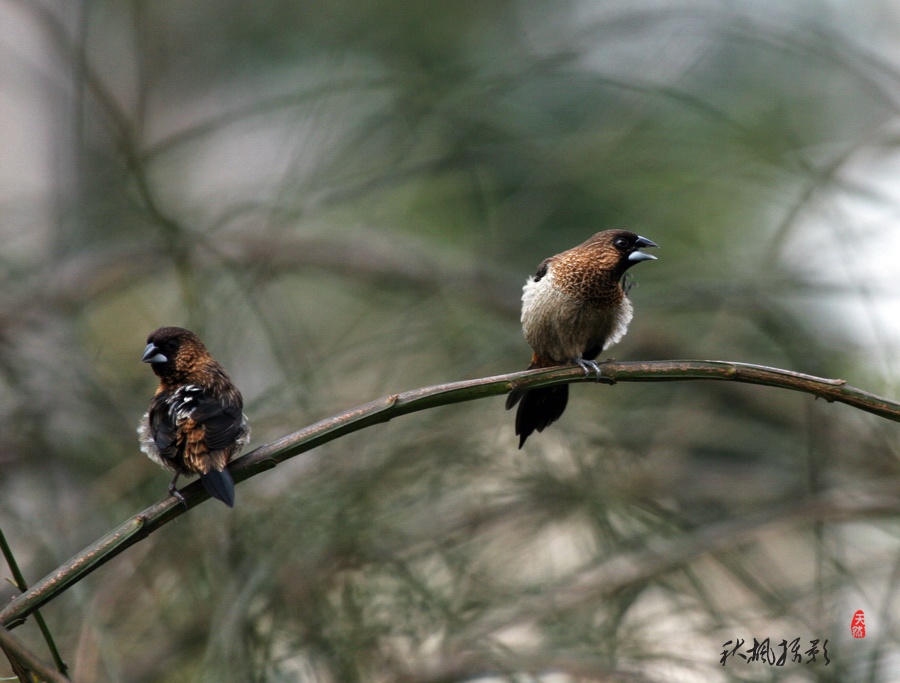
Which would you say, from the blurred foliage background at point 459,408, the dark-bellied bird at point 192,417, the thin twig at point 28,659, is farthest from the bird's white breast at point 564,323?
the thin twig at point 28,659

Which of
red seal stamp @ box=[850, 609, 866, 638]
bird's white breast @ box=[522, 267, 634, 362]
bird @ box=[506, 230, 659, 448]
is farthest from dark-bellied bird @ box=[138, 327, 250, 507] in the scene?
red seal stamp @ box=[850, 609, 866, 638]

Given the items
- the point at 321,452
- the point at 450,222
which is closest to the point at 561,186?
the point at 321,452

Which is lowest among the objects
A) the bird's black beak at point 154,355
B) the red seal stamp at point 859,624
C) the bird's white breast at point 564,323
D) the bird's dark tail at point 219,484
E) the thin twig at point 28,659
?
the red seal stamp at point 859,624

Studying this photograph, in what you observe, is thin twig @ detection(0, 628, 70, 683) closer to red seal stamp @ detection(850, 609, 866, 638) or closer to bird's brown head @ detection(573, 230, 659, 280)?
bird's brown head @ detection(573, 230, 659, 280)

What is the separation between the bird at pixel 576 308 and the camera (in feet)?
11.2

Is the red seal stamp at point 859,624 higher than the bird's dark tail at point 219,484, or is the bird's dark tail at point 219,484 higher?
the bird's dark tail at point 219,484

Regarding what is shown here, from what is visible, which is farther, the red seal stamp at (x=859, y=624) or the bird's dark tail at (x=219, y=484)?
the red seal stamp at (x=859, y=624)

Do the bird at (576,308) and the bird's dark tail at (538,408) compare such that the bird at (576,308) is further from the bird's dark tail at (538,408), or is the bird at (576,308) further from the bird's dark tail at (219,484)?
the bird's dark tail at (219,484)

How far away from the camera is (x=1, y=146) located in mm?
9578

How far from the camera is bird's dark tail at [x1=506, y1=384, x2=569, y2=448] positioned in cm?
334

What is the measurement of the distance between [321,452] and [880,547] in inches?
95.1

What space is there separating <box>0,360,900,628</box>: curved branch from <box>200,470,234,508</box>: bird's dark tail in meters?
0.38

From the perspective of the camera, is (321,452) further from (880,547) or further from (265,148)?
(265,148)

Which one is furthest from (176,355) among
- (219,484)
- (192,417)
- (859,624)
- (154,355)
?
(859,624)
